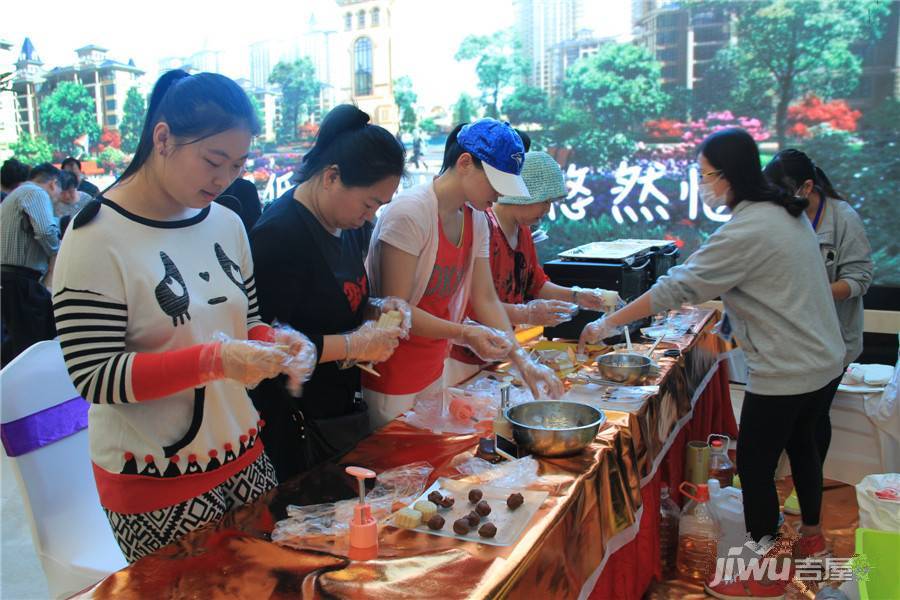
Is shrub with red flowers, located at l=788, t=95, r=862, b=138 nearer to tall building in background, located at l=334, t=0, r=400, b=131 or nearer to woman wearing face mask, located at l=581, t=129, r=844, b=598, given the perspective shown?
woman wearing face mask, located at l=581, t=129, r=844, b=598

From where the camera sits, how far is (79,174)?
20.2ft

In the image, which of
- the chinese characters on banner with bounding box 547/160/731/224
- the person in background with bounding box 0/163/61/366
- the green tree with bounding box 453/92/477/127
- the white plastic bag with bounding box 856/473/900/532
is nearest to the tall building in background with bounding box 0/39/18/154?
the person in background with bounding box 0/163/61/366

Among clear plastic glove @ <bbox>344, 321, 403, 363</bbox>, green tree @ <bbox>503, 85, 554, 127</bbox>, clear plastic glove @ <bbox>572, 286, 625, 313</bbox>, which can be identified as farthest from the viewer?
green tree @ <bbox>503, 85, 554, 127</bbox>

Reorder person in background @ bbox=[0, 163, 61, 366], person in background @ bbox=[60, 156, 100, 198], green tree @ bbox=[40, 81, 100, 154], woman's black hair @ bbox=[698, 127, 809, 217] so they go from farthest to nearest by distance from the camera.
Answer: green tree @ bbox=[40, 81, 100, 154] < person in background @ bbox=[60, 156, 100, 198] < person in background @ bbox=[0, 163, 61, 366] < woman's black hair @ bbox=[698, 127, 809, 217]

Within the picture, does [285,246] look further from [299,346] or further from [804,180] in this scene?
[804,180]

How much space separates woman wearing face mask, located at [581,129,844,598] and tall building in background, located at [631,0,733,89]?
2.91 metres

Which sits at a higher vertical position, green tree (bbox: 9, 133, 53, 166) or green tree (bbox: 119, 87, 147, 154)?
green tree (bbox: 119, 87, 147, 154)

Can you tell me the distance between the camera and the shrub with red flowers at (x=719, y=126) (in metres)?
4.67

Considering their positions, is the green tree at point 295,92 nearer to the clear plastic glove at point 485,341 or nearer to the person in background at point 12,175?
the person in background at point 12,175

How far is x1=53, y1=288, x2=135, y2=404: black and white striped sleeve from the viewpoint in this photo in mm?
1091

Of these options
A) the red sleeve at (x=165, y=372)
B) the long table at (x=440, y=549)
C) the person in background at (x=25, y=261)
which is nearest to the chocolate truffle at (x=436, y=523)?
the long table at (x=440, y=549)

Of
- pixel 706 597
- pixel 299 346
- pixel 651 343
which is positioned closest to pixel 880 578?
pixel 706 597

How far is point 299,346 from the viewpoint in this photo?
128 centimetres

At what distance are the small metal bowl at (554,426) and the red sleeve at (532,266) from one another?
1192 mm
